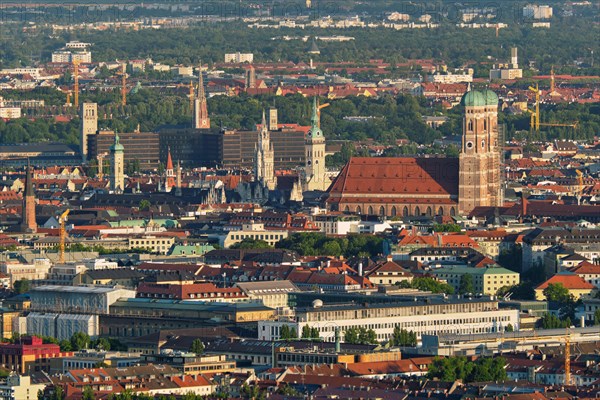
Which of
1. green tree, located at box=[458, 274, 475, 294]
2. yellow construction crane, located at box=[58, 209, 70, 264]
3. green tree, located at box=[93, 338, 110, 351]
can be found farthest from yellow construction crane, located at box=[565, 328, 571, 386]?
yellow construction crane, located at box=[58, 209, 70, 264]

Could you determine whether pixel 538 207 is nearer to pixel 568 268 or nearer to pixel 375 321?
pixel 568 268

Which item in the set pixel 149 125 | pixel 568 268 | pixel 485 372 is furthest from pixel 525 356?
pixel 149 125

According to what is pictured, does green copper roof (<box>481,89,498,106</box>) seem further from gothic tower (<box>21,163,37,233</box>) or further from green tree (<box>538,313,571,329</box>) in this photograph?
green tree (<box>538,313,571,329</box>)

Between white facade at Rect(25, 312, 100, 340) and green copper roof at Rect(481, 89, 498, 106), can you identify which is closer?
white facade at Rect(25, 312, 100, 340)

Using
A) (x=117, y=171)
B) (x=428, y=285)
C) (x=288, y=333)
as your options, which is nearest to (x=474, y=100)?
(x=117, y=171)

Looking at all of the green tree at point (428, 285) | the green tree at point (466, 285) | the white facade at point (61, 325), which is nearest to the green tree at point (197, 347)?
the white facade at point (61, 325)
